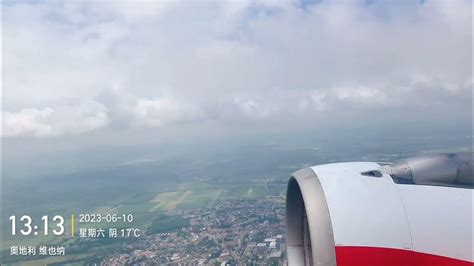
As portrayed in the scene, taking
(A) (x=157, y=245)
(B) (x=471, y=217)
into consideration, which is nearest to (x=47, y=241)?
(A) (x=157, y=245)

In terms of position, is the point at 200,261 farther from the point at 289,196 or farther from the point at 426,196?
the point at 426,196

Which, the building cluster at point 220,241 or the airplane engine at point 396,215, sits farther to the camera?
the building cluster at point 220,241

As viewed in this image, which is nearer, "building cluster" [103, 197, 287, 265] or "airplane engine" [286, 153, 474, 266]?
"airplane engine" [286, 153, 474, 266]

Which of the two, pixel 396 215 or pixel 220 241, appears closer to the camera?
pixel 396 215

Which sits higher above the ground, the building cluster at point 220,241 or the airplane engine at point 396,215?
the airplane engine at point 396,215
